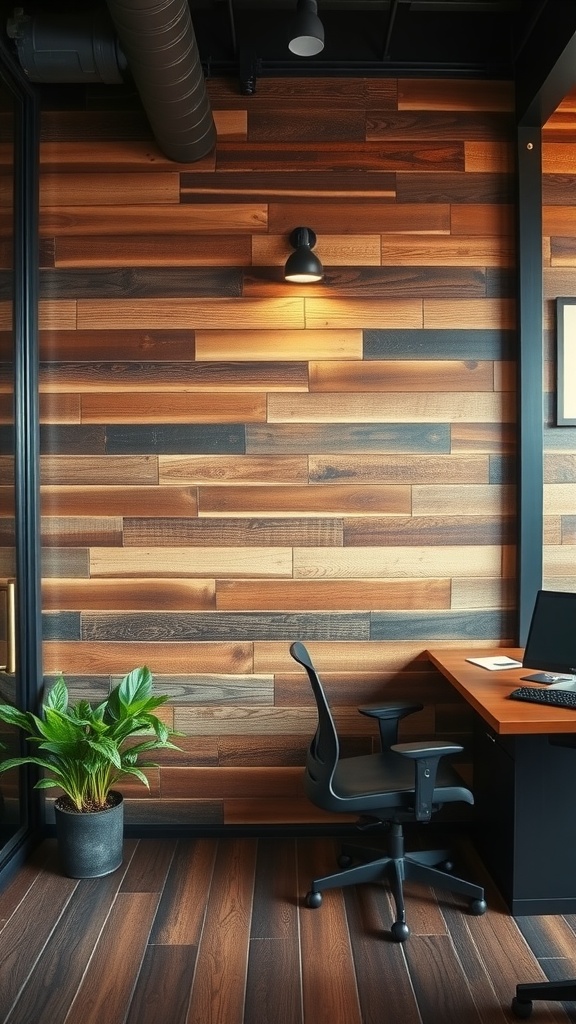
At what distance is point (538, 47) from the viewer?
11.2ft

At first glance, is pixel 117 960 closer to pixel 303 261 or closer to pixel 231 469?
pixel 231 469

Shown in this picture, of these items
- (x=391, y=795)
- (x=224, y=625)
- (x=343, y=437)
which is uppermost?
(x=343, y=437)

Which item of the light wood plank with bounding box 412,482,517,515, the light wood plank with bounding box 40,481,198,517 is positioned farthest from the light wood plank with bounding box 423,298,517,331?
the light wood plank with bounding box 40,481,198,517

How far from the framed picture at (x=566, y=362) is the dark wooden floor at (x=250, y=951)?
2.02 m

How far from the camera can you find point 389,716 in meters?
3.53

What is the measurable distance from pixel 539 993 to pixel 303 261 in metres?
2.77

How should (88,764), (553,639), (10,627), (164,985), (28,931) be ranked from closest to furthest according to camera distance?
(164,985) < (28,931) < (553,639) < (88,764) < (10,627)

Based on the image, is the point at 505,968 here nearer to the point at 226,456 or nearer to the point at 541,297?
the point at 226,456

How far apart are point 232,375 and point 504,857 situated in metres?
2.30

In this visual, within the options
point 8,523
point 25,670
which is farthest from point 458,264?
point 25,670

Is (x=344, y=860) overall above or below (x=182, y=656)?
below

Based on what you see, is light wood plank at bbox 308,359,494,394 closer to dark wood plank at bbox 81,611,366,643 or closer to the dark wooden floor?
dark wood plank at bbox 81,611,366,643

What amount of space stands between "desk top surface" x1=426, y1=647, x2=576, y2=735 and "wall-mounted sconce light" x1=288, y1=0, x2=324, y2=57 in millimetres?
2372

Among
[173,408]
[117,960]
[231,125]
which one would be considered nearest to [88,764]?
[117,960]
